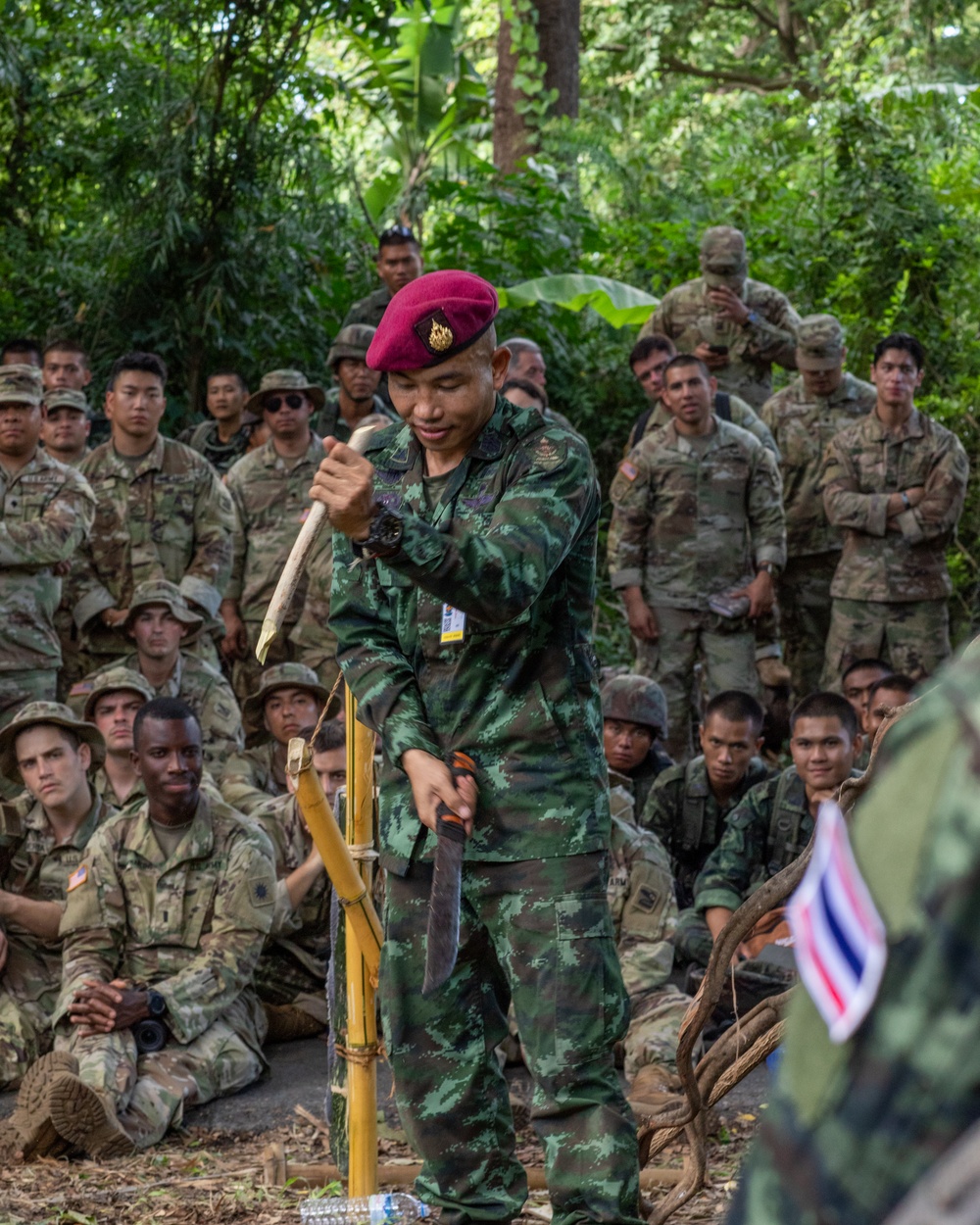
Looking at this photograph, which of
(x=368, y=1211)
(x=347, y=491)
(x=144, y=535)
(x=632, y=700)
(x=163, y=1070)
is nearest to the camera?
(x=347, y=491)

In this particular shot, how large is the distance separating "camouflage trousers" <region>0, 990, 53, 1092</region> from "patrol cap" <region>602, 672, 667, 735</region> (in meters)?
2.60

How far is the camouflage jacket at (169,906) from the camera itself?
5.83 m

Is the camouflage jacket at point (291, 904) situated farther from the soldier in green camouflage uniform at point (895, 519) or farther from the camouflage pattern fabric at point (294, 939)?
the soldier in green camouflage uniform at point (895, 519)

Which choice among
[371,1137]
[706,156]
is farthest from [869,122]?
[371,1137]

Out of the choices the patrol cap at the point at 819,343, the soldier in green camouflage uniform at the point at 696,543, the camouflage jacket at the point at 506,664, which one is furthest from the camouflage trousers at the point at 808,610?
the camouflage jacket at the point at 506,664

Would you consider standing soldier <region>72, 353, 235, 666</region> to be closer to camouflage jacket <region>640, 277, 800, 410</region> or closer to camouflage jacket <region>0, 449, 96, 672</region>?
camouflage jacket <region>0, 449, 96, 672</region>

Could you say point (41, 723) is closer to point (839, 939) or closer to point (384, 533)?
point (384, 533)

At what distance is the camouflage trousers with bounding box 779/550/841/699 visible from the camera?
376 inches

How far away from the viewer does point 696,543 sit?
330 inches

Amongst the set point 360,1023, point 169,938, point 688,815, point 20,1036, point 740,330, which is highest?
point 740,330

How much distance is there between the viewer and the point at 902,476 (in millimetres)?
8625

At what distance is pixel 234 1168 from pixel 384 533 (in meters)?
2.67

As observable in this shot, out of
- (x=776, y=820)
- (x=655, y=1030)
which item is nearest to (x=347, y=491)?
(x=655, y=1030)

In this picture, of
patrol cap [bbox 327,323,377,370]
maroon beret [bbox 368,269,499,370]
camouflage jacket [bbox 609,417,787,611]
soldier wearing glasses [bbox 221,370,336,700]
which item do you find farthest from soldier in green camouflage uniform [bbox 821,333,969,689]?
maroon beret [bbox 368,269,499,370]
